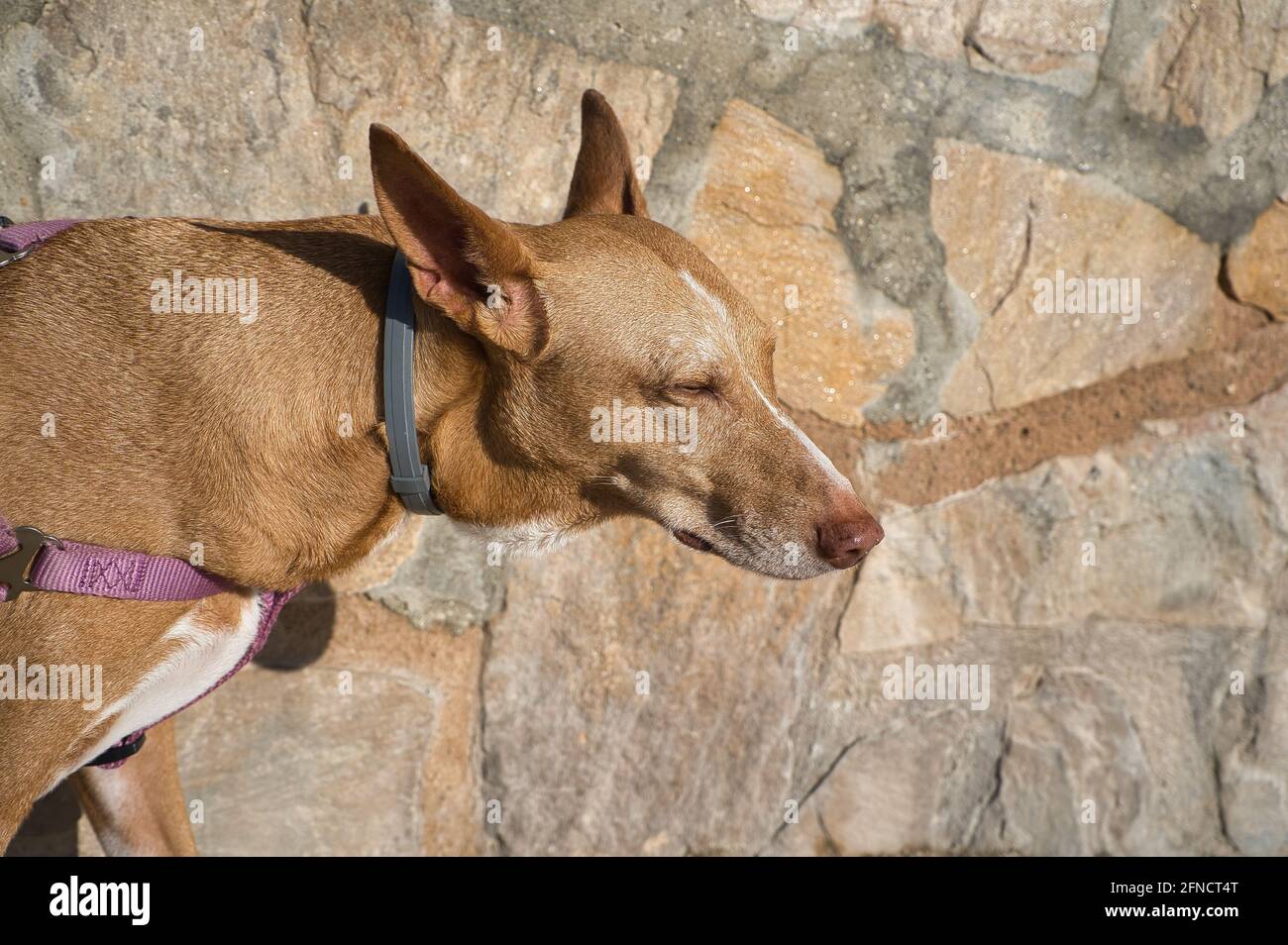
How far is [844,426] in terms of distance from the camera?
10.4 ft

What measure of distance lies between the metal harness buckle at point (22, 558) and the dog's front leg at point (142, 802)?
2.54ft

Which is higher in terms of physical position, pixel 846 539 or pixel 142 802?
pixel 846 539

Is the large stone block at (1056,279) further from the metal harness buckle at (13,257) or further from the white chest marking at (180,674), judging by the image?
the metal harness buckle at (13,257)

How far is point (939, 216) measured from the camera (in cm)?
309

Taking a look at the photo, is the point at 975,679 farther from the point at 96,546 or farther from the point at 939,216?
the point at 96,546

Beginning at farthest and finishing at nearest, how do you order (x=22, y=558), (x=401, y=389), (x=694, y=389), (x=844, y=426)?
(x=844, y=426) < (x=694, y=389) < (x=401, y=389) < (x=22, y=558)

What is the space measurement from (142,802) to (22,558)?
95 cm

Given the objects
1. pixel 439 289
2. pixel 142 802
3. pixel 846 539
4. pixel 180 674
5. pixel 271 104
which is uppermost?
pixel 271 104

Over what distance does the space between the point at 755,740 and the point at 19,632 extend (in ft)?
6.30

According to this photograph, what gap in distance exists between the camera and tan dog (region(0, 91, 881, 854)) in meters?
2.16

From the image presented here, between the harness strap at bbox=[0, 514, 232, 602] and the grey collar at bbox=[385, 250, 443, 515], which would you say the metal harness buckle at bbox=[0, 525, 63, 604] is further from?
the grey collar at bbox=[385, 250, 443, 515]

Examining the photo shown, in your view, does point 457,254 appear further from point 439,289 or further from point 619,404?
point 619,404

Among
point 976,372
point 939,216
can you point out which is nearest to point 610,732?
point 976,372

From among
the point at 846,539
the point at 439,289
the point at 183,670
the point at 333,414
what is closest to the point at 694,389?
the point at 846,539
